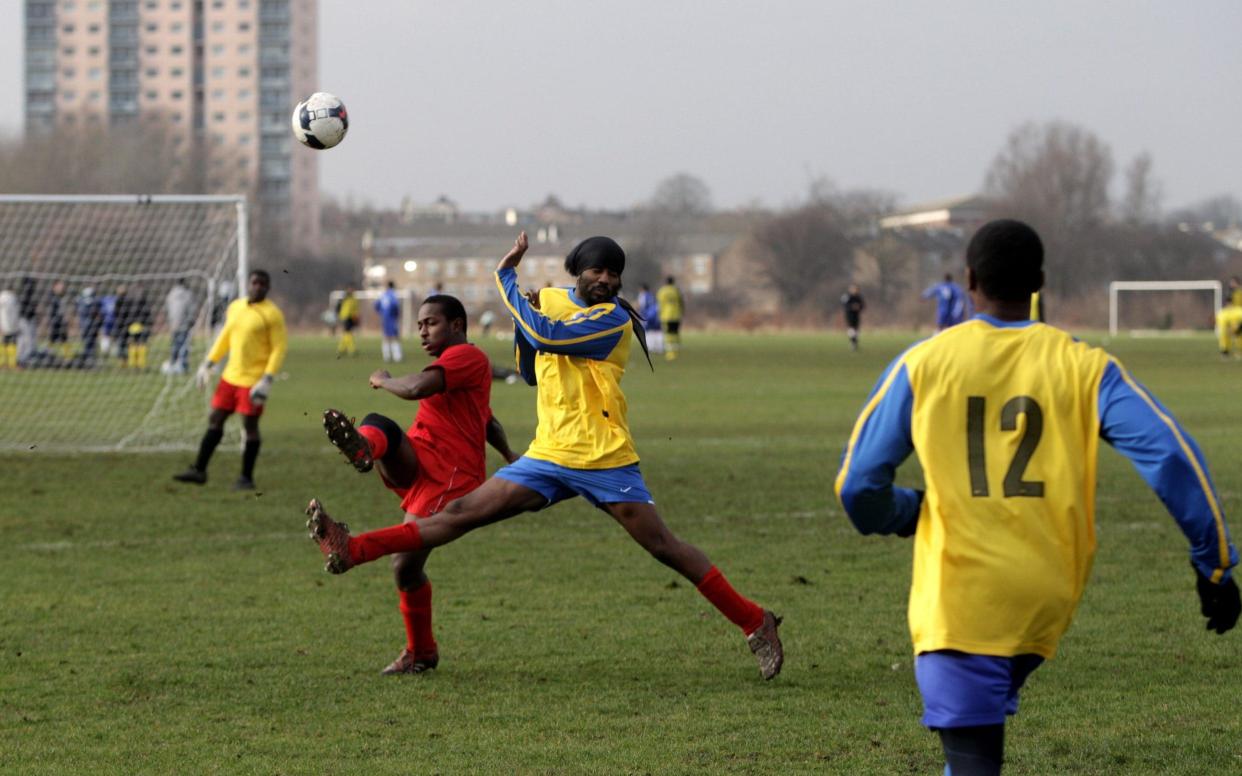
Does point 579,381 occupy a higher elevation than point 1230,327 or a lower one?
higher

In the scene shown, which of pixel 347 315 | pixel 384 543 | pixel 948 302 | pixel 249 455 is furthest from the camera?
pixel 347 315

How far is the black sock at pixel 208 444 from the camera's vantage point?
13.8m

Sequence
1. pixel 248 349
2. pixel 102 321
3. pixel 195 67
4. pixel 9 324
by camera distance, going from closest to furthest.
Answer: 1. pixel 248 349
2. pixel 102 321
3. pixel 9 324
4. pixel 195 67

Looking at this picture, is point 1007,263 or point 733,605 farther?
point 733,605

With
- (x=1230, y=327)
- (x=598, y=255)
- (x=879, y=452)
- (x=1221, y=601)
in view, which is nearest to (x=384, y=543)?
(x=598, y=255)

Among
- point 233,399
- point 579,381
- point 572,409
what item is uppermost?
point 579,381

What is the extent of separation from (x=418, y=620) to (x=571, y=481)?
41.4 inches

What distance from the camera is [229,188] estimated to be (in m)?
110

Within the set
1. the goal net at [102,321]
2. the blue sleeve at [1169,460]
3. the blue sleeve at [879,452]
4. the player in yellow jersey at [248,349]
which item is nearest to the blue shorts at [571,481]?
the blue sleeve at [879,452]

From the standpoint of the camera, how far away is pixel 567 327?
631 centimetres

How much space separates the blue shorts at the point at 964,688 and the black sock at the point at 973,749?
0.02 meters

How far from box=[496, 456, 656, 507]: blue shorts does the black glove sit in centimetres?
302

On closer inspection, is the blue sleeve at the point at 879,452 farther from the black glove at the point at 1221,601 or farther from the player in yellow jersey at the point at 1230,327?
the player in yellow jersey at the point at 1230,327

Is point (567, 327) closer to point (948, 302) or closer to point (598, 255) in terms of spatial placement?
point (598, 255)
